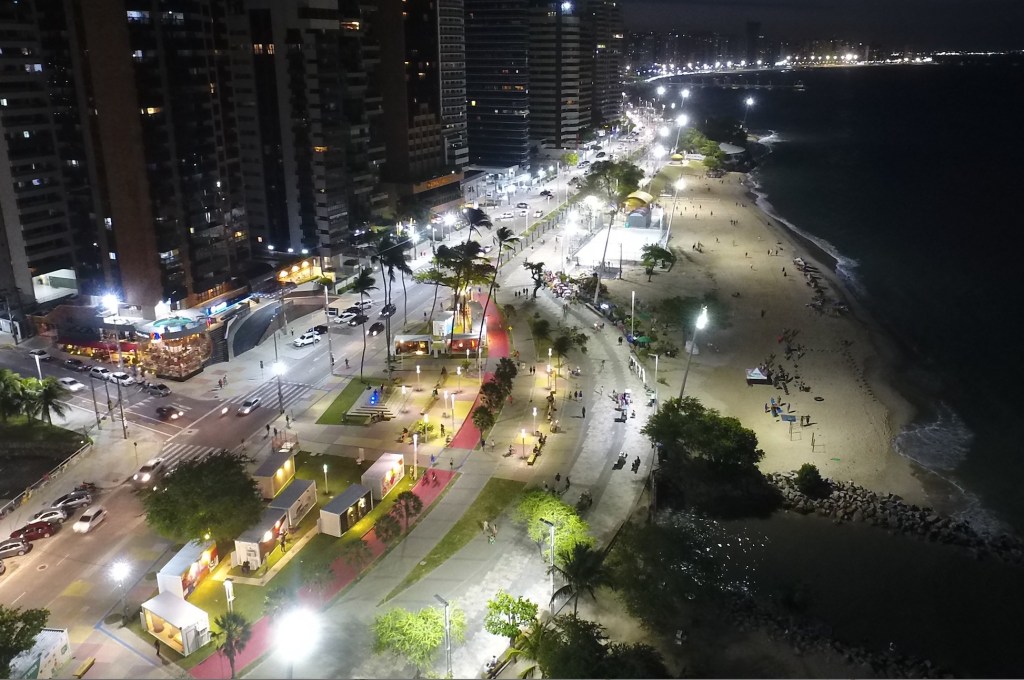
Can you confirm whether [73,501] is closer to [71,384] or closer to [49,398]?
[49,398]

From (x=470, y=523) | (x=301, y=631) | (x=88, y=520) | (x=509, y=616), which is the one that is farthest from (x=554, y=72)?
(x=301, y=631)

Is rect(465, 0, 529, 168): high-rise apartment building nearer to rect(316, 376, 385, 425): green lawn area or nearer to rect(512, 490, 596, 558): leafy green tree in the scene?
rect(316, 376, 385, 425): green lawn area

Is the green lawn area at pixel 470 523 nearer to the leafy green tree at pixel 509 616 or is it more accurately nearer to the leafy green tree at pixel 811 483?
the leafy green tree at pixel 509 616

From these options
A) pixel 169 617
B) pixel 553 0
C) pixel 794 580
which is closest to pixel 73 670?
pixel 169 617

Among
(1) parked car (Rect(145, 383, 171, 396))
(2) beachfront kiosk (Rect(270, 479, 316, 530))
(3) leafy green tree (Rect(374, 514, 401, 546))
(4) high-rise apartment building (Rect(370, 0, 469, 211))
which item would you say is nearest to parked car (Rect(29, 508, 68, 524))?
(2) beachfront kiosk (Rect(270, 479, 316, 530))

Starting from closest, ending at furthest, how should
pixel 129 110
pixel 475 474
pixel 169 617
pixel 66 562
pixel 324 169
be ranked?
pixel 169 617 → pixel 66 562 → pixel 475 474 → pixel 129 110 → pixel 324 169

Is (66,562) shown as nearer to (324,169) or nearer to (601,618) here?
(601,618)
